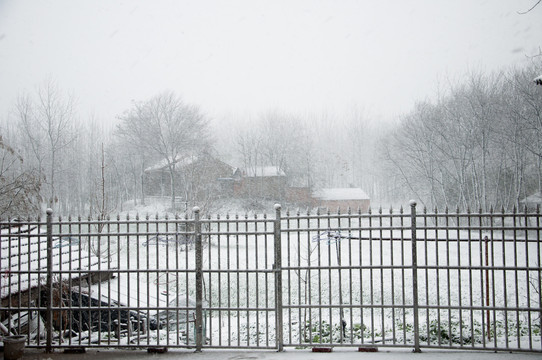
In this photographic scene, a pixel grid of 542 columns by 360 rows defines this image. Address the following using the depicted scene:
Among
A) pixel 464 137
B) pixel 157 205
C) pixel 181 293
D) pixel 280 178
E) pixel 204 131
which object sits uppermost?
pixel 204 131

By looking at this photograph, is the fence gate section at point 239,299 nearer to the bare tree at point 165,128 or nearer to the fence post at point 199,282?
the fence post at point 199,282

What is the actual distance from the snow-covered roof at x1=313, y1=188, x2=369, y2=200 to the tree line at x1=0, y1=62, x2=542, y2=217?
135cm

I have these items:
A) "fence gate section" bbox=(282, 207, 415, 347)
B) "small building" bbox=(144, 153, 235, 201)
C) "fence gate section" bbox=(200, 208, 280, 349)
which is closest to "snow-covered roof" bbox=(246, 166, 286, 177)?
"small building" bbox=(144, 153, 235, 201)

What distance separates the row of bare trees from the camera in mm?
28188

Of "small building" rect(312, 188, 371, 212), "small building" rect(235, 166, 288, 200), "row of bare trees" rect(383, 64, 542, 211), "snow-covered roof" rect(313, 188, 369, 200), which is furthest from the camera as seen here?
"small building" rect(235, 166, 288, 200)

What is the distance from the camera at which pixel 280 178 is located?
4319 centimetres

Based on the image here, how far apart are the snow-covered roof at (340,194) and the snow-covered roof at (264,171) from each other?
4862mm

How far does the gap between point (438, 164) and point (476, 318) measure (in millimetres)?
27104

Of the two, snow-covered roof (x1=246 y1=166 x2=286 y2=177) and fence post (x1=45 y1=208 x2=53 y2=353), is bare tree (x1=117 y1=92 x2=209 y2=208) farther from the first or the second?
fence post (x1=45 y1=208 x2=53 y2=353)

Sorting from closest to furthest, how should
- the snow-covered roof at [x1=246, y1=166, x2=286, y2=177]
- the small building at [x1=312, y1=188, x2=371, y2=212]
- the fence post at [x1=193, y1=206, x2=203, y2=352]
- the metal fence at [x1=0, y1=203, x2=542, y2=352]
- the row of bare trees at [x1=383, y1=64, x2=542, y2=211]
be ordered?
the metal fence at [x1=0, y1=203, x2=542, y2=352] → the fence post at [x1=193, y1=206, x2=203, y2=352] → the row of bare trees at [x1=383, y1=64, x2=542, y2=211] → the small building at [x1=312, y1=188, x2=371, y2=212] → the snow-covered roof at [x1=246, y1=166, x2=286, y2=177]

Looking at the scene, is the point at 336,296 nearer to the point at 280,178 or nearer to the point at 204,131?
the point at 280,178

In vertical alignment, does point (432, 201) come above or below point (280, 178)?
below

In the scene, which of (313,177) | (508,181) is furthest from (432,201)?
(313,177)

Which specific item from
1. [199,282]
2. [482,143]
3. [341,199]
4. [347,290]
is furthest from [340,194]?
[199,282]
